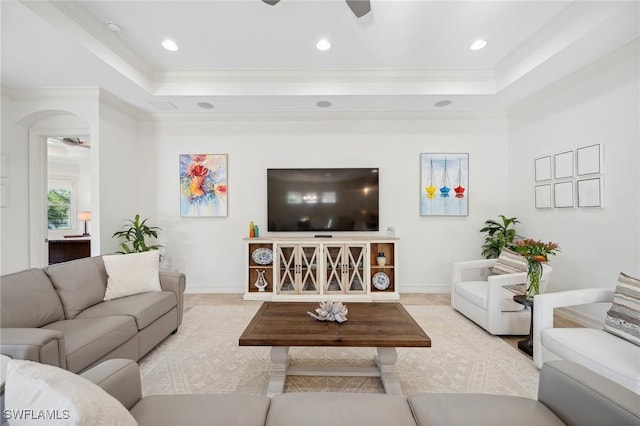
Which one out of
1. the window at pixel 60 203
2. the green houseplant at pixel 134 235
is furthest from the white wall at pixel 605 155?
the window at pixel 60 203

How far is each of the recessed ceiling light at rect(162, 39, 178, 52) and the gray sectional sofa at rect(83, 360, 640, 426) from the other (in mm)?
2943

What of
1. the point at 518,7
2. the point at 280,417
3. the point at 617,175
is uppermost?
the point at 518,7

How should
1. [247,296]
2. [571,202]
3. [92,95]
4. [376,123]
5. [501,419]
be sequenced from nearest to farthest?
[501,419] < [571,202] < [92,95] < [247,296] < [376,123]

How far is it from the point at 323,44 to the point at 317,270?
2.67m

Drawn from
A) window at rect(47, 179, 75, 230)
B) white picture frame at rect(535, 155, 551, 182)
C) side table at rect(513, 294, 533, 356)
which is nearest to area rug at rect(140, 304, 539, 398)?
side table at rect(513, 294, 533, 356)

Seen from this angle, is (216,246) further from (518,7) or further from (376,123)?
(518,7)

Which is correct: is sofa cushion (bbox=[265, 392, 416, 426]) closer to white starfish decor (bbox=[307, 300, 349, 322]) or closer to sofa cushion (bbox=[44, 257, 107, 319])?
white starfish decor (bbox=[307, 300, 349, 322])

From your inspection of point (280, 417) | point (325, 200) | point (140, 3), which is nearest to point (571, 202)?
point (325, 200)

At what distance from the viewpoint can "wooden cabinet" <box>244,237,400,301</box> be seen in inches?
144

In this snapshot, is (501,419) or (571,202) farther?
(571,202)

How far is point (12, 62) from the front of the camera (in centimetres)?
269

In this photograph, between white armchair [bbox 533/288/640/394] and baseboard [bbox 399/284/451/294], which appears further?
baseboard [bbox 399/284/451/294]

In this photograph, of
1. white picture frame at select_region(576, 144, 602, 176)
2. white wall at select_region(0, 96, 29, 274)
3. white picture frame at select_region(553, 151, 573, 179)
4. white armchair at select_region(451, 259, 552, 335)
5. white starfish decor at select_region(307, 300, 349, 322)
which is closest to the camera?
white starfish decor at select_region(307, 300, 349, 322)

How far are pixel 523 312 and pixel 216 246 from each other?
3.84m
